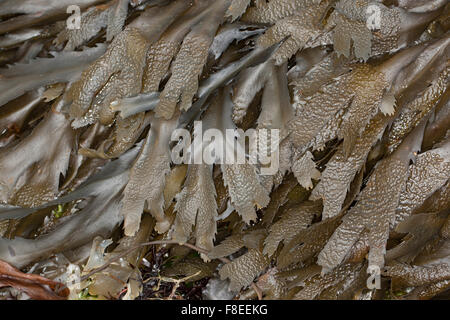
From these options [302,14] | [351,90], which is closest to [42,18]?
[302,14]

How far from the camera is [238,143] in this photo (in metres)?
1.10

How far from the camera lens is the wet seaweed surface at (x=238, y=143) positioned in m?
1.08

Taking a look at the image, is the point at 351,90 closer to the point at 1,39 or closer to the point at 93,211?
the point at 93,211

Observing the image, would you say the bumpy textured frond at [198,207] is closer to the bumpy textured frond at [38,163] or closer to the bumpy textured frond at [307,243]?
the bumpy textured frond at [307,243]

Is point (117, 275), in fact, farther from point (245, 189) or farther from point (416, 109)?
point (416, 109)

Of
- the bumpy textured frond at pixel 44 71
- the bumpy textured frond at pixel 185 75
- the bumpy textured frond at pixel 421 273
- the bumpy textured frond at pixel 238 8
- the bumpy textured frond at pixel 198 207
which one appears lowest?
the bumpy textured frond at pixel 421 273

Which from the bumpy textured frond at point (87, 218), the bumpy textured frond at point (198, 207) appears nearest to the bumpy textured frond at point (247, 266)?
the bumpy textured frond at point (198, 207)

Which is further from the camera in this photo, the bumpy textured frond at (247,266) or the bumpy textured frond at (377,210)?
the bumpy textured frond at (247,266)

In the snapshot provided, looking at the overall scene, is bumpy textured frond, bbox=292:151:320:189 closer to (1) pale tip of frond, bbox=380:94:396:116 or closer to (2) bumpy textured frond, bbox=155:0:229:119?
(1) pale tip of frond, bbox=380:94:396:116

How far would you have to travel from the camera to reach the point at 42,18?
3.91ft

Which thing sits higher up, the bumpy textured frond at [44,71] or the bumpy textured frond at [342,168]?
the bumpy textured frond at [44,71]

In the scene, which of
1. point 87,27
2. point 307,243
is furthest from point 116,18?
point 307,243

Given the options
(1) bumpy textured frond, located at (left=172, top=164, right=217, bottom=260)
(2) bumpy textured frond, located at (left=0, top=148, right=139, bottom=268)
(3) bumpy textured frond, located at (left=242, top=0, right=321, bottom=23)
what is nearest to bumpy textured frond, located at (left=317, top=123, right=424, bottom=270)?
(1) bumpy textured frond, located at (left=172, top=164, right=217, bottom=260)

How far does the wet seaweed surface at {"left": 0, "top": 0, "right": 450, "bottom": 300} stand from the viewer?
3.55ft
